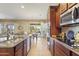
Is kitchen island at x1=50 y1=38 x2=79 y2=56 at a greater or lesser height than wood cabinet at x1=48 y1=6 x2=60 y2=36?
lesser

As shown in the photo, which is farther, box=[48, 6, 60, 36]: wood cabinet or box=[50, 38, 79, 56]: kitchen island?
box=[48, 6, 60, 36]: wood cabinet

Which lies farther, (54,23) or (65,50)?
(54,23)

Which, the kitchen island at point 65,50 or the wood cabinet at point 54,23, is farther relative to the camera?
the wood cabinet at point 54,23

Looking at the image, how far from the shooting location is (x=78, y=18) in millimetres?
1981

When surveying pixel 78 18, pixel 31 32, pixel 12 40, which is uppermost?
pixel 78 18

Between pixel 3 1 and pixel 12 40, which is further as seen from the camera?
pixel 12 40

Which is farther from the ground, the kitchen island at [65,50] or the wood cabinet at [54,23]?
the wood cabinet at [54,23]

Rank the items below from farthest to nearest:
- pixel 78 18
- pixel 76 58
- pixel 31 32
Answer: pixel 31 32
pixel 78 18
pixel 76 58

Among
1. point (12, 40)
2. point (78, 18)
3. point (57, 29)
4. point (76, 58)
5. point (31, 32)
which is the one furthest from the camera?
point (57, 29)

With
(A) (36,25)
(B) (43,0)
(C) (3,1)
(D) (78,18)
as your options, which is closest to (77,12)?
(D) (78,18)

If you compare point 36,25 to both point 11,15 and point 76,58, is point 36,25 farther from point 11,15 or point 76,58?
point 76,58

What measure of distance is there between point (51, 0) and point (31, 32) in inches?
63.2

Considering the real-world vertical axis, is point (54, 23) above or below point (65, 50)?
above

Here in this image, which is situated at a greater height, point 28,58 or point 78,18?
point 78,18
